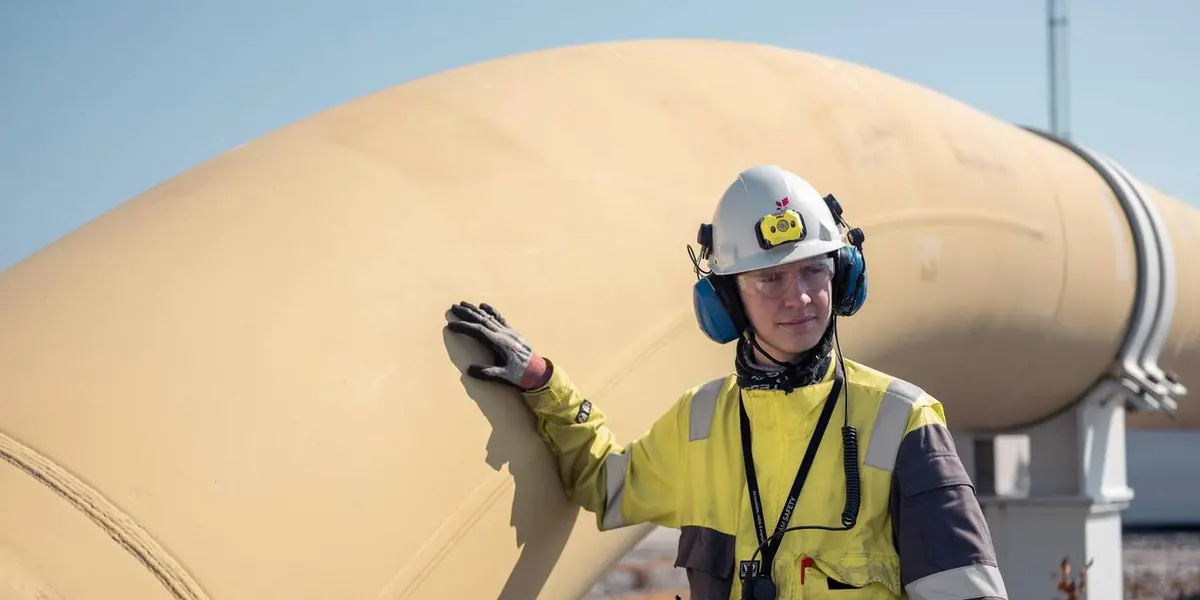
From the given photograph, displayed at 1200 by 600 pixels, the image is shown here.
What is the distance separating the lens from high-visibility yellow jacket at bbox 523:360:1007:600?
193 centimetres

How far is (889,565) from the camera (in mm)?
2008

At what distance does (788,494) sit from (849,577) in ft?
0.57

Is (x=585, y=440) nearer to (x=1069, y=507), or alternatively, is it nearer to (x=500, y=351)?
(x=500, y=351)

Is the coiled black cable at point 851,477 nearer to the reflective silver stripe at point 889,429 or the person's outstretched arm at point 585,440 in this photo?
the reflective silver stripe at point 889,429

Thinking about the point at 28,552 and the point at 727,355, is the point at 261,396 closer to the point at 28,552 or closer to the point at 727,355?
the point at 28,552

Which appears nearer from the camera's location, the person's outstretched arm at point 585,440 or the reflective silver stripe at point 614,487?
the person's outstretched arm at point 585,440

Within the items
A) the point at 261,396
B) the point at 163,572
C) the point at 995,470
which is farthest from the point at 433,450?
the point at 995,470

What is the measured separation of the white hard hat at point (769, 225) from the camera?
85.5 inches

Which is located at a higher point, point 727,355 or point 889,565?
point 727,355

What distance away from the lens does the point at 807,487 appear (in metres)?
2.07

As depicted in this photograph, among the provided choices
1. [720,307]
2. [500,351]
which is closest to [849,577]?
[720,307]

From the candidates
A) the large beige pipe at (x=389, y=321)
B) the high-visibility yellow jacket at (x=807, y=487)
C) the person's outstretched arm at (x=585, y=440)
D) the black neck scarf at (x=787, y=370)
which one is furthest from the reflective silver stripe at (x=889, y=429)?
the large beige pipe at (x=389, y=321)

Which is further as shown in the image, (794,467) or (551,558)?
(551,558)

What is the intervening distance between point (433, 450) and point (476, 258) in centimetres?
43
